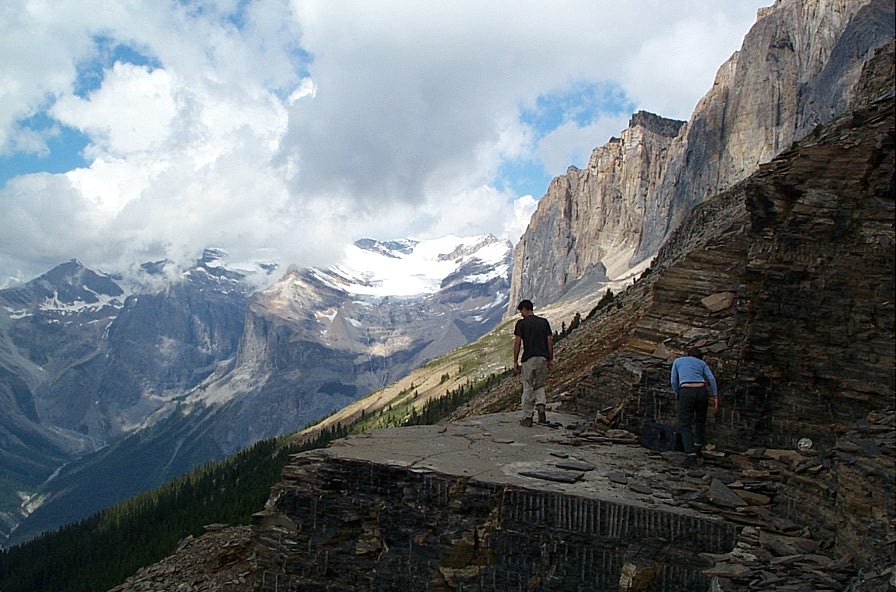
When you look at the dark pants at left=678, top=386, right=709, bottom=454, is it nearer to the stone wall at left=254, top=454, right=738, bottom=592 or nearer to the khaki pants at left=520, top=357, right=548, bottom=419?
the stone wall at left=254, top=454, right=738, bottom=592

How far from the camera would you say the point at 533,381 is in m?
16.9

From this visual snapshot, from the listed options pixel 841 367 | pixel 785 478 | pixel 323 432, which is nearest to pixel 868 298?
pixel 841 367

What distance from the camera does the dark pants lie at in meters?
12.6

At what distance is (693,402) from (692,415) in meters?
0.34

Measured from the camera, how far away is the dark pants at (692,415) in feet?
41.4

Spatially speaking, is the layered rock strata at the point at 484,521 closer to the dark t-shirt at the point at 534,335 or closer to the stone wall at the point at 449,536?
the stone wall at the point at 449,536

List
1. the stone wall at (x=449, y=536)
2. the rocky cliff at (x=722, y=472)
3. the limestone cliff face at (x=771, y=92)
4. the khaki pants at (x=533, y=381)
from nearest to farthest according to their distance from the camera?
the rocky cliff at (x=722, y=472) < the stone wall at (x=449, y=536) < the khaki pants at (x=533, y=381) < the limestone cliff face at (x=771, y=92)

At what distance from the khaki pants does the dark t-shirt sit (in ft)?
0.57

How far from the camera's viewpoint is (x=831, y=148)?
13070 millimetres

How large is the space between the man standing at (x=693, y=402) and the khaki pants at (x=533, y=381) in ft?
13.7

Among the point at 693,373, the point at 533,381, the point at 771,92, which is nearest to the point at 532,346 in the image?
the point at 533,381

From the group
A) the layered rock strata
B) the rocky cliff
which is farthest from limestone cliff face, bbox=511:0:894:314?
the layered rock strata

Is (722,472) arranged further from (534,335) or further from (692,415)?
(534,335)

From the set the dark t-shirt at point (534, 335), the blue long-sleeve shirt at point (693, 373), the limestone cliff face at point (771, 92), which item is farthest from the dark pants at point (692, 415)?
the limestone cliff face at point (771, 92)
